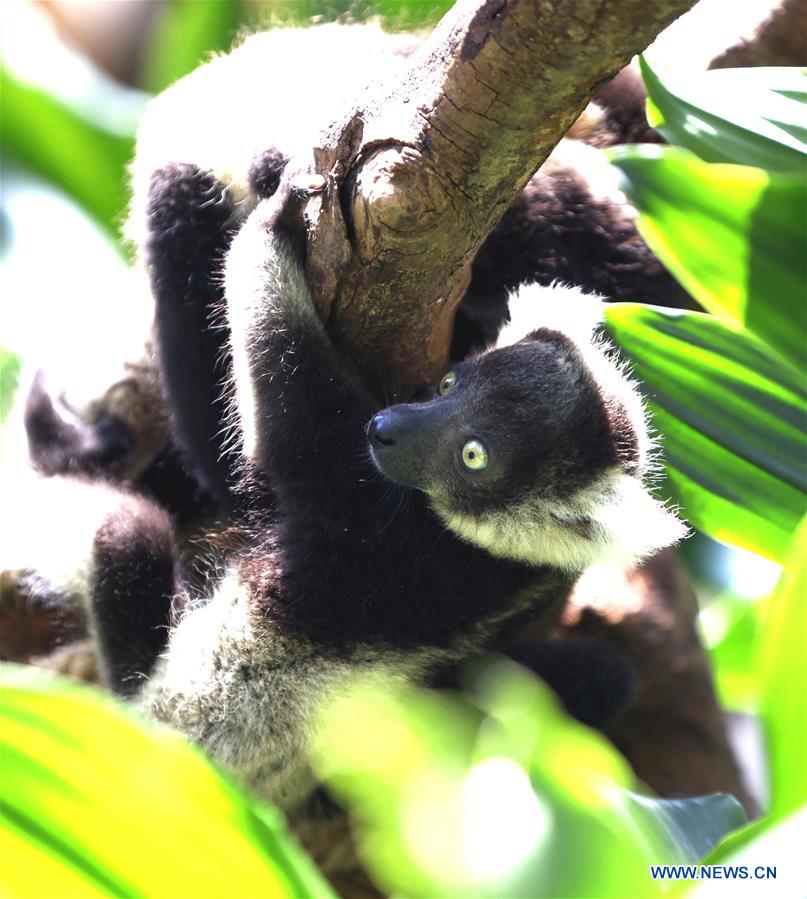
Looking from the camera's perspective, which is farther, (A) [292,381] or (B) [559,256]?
(B) [559,256]

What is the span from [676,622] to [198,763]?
2.34 m

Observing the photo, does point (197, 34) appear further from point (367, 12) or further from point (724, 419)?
point (724, 419)

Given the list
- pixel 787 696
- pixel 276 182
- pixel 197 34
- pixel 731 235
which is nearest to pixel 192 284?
pixel 276 182

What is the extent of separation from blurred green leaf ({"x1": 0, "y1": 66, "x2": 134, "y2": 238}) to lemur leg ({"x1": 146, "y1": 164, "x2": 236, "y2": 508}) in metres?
1.90

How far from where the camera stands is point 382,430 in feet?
6.34

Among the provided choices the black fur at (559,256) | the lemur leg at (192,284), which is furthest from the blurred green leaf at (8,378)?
the black fur at (559,256)

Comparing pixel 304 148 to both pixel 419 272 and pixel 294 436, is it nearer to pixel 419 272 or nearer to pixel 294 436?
pixel 419 272

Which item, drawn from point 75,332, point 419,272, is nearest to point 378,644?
point 419,272

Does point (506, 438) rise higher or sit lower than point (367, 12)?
lower

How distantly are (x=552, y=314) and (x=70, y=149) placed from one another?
2.86m

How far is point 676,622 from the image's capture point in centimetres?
324

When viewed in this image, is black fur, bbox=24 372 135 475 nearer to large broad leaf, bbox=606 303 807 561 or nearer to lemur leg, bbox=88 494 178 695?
lemur leg, bbox=88 494 178 695

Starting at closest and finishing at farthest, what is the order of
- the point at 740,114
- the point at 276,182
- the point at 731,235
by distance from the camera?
the point at 740,114, the point at 731,235, the point at 276,182

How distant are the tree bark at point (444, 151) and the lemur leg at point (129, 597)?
0.71m
